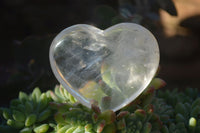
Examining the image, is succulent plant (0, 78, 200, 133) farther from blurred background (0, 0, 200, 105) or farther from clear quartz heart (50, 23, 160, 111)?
blurred background (0, 0, 200, 105)

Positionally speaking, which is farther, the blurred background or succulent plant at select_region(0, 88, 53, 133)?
the blurred background

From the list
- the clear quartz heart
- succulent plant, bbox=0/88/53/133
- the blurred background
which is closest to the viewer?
the clear quartz heart

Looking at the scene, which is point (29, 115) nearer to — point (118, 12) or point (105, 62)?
point (105, 62)

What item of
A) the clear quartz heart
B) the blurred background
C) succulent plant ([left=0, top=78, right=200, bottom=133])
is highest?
the clear quartz heart

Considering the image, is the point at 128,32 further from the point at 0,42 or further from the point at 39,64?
the point at 0,42

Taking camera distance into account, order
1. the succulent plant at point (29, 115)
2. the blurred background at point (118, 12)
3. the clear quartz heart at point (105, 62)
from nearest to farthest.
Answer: the clear quartz heart at point (105, 62) < the succulent plant at point (29, 115) < the blurred background at point (118, 12)

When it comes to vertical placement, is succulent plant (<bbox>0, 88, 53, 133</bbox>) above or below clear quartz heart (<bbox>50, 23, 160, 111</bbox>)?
below

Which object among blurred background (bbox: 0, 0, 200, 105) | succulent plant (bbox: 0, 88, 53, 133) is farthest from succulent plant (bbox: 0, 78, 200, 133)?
Answer: blurred background (bbox: 0, 0, 200, 105)

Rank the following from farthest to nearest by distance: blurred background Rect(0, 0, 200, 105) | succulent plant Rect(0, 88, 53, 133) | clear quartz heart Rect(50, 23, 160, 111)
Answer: blurred background Rect(0, 0, 200, 105) → succulent plant Rect(0, 88, 53, 133) → clear quartz heart Rect(50, 23, 160, 111)

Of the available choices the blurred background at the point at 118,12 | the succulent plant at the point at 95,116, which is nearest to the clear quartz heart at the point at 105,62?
the succulent plant at the point at 95,116

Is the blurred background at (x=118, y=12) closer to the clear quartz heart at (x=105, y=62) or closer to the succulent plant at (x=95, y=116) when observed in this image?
the succulent plant at (x=95, y=116)
